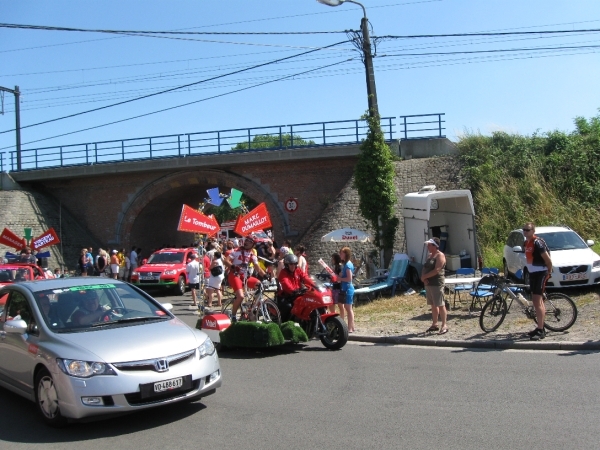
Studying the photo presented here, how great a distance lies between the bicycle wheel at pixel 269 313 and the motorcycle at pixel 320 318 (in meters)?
0.37

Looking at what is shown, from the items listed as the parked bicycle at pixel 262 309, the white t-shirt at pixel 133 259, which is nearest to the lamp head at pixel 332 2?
the parked bicycle at pixel 262 309

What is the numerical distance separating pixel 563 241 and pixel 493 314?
5.19 meters

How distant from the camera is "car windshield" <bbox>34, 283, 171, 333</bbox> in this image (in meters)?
7.27

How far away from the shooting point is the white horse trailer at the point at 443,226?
60.4 feet

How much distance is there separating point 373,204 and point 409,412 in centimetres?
1413

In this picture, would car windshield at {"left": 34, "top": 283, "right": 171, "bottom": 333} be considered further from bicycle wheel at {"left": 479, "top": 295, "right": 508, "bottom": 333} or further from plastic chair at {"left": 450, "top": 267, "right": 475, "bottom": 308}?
plastic chair at {"left": 450, "top": 267, "right": 475, "bottom": 308}

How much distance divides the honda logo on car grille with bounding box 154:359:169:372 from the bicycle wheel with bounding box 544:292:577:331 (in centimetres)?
710

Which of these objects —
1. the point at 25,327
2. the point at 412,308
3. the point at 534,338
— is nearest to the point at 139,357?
the point at 25,327

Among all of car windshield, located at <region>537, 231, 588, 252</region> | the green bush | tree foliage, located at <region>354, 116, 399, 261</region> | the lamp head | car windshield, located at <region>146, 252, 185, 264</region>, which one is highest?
the lamp head

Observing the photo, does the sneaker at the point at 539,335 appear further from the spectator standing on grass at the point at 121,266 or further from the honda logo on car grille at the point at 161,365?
the spectator standing on grass at the point at 121,266

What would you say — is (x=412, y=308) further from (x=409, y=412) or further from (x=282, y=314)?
(x=409, y=412)

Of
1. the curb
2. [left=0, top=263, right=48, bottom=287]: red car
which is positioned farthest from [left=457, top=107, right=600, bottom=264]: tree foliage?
[left=0, top=263, right=48, bottom=287]: red car

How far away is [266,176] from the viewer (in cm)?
3112

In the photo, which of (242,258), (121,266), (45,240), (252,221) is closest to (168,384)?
(242,258)
